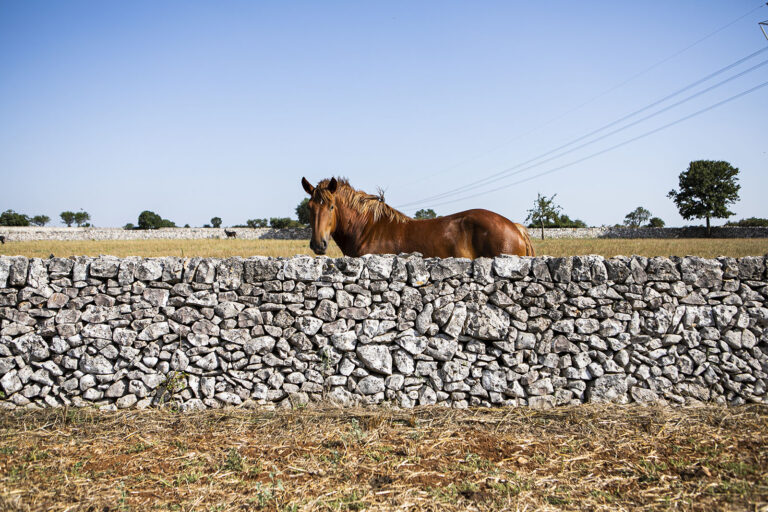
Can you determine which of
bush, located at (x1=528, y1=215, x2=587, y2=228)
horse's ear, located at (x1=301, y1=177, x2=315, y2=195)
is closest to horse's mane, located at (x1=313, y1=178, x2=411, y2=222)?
horse's ear, located at (x1=301, y1=177, x2=315, y2=195)

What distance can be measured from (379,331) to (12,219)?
9412 centimetres

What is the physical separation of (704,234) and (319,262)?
60051 mm

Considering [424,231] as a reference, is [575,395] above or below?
below

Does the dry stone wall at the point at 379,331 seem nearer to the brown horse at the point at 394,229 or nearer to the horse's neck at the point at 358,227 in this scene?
the brown horse at the point at 394,229

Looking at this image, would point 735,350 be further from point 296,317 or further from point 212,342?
point 212,342

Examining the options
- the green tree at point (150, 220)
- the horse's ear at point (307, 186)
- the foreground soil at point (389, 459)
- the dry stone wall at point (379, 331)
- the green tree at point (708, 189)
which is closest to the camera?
the foreground soil at point (389, 459)

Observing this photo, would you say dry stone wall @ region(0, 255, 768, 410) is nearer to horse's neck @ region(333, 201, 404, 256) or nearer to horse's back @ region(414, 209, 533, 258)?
horse's back @ region(414, 209, 533, 258)

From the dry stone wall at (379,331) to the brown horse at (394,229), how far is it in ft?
5.05

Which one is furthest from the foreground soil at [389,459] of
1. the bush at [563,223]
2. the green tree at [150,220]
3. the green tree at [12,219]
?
the green tree at [12,219]

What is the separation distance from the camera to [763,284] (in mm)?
6086

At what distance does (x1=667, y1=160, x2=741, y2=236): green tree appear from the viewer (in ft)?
197

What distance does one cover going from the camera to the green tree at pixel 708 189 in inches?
2367

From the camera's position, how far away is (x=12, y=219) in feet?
253

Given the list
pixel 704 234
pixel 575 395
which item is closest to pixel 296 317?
pixel 575 395
